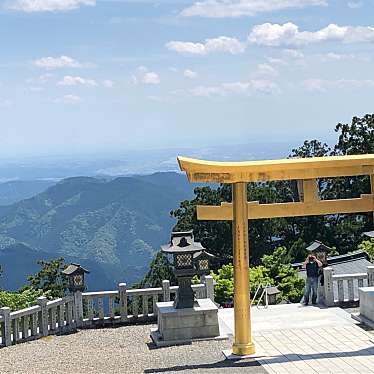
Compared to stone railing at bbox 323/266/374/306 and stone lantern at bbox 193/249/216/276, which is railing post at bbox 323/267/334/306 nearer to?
stone railing at bbox 323/266/374/306

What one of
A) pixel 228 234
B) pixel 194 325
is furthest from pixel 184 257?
pixel 228 234

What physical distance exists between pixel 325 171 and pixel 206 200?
92.1 ft

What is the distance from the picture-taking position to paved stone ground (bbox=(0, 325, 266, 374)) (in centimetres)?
1122

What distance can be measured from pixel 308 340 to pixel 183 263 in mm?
2933

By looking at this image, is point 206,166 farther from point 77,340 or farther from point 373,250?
point 373,250

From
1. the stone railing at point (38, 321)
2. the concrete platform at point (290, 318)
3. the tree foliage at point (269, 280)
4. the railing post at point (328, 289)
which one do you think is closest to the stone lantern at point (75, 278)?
the stone railing at point (38, 321)

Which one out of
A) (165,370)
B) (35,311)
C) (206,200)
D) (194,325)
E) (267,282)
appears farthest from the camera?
(206,200)

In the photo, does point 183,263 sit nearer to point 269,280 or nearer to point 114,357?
point 114,357

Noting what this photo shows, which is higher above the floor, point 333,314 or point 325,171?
point 325,171

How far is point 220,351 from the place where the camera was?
12141 millimetres

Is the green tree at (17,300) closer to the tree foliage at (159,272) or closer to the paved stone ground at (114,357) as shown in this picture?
the paved stone ground at (114,357)

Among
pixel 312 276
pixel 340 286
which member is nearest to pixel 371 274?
pixel 340 286

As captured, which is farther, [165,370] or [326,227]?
[326,227]

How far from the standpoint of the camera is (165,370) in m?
11.1
